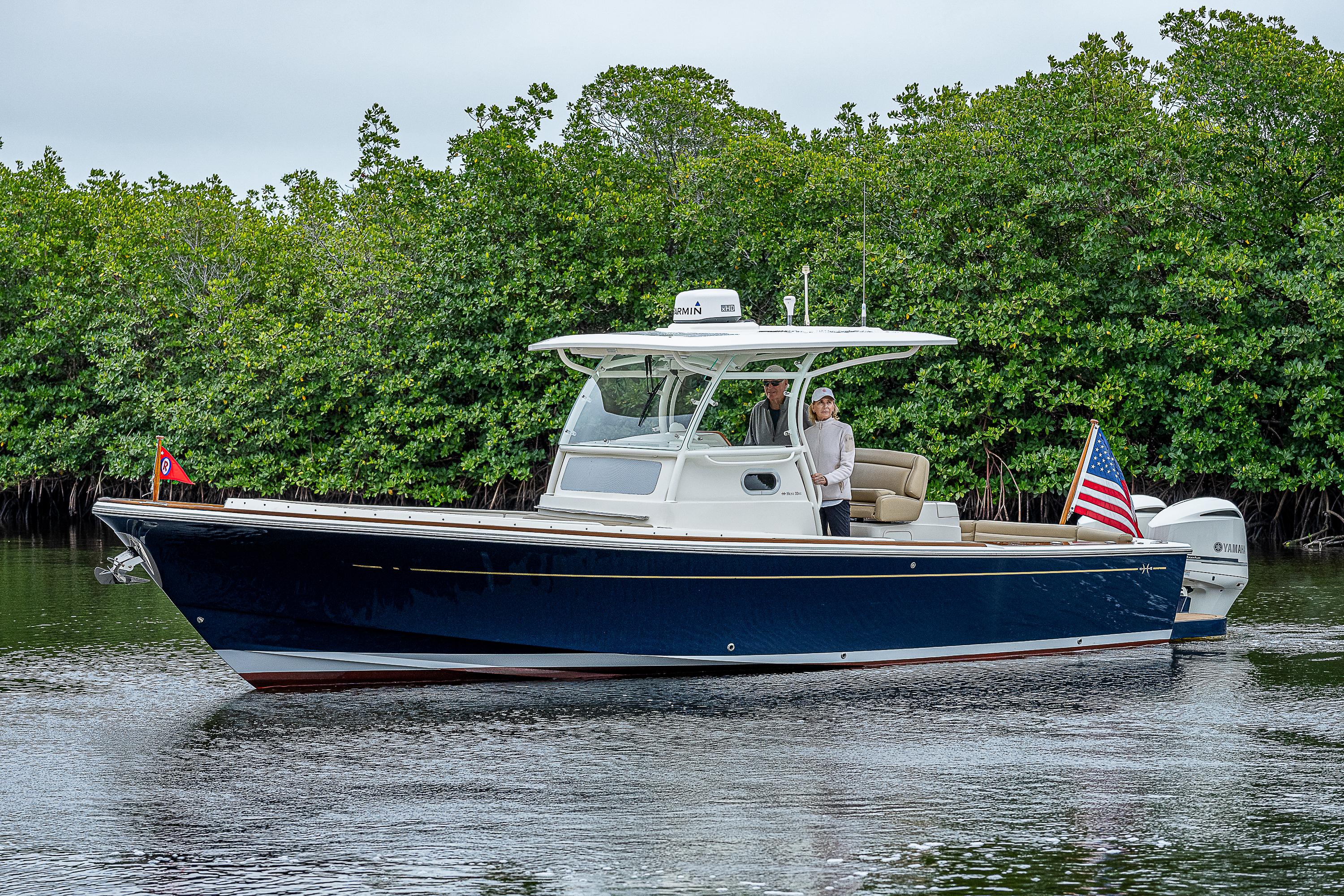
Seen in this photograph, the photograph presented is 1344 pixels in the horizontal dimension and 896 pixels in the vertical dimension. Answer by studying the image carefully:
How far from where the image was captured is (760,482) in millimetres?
10469

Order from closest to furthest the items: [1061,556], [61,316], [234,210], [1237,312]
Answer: [1061,556]
[1237,312]
[61,316]
[234,210]

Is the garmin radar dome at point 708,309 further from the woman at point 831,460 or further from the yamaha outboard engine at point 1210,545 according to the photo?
the yamaha outboard engine at point 1210,545

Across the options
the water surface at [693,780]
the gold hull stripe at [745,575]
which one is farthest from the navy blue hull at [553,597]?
the water surface at [693,780]

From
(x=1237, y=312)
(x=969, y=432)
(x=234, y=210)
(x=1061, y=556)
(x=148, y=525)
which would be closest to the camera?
(x=148, y=525)

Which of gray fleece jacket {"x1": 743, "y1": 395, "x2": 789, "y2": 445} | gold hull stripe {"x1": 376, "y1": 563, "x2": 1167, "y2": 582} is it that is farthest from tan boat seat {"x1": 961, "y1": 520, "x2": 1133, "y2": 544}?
gray fleece jacket {"x1": 743, "y1": 395, "x2": 789, "y2": 445}

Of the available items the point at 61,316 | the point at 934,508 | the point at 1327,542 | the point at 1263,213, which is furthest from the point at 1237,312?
the point at 61,316

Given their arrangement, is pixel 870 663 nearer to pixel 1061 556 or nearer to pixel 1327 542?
pixel 1061 556

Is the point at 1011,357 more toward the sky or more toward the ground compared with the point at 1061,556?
more toward the sky

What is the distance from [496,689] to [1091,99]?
16072 mm

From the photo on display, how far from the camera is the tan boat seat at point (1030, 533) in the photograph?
38.0ft

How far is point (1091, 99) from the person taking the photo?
72.6ft

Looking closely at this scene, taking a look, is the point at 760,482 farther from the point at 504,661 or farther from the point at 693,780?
the point at 693,780

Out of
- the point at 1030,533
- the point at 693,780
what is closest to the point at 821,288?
the point at 1030,533

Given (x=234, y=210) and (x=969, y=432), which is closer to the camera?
(x=969, y=432)
